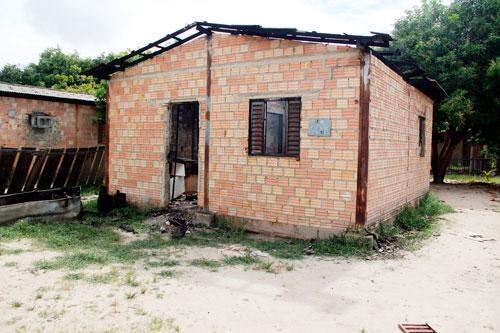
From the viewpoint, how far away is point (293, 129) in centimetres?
734

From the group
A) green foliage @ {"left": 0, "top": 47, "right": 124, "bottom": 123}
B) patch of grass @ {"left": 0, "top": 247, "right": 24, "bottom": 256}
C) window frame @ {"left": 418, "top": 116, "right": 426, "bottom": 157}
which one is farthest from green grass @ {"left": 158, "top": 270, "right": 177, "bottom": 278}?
green foliage @ {"left": 0, "top": 47, "right": 124, "bottom": 123}

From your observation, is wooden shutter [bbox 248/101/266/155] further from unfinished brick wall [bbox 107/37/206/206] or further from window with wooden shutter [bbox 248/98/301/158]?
unfinished brick wall [bbox 107/37/206/206]

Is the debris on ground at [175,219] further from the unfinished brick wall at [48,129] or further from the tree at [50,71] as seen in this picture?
the tree at [50,71]

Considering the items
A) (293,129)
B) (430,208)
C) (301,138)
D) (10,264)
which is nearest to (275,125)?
(293,129)

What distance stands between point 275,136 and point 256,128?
2.84ft

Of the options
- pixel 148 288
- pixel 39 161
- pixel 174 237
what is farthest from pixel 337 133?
pixel 39 161

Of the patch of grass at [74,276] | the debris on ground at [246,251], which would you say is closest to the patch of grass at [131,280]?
the patch of grass at [74,276]

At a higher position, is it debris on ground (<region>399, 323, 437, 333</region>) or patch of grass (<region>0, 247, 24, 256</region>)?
patch of grass (<region>0, 247, 24, 256</region>)

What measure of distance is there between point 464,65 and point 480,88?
107cm

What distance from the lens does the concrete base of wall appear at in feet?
23.1

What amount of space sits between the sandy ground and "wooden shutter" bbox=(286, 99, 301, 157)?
2.15 metres

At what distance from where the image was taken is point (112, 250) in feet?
21.1

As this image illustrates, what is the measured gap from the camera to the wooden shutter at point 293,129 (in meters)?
7.30

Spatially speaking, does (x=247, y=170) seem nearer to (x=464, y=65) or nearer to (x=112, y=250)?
(x=112, y=250)
